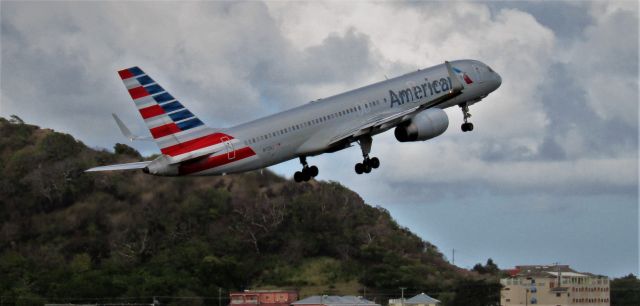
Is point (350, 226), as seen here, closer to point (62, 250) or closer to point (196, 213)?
point (196, 213)

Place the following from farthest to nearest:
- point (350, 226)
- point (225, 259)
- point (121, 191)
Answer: point (350, 226), point (225, 259), point (121, 191)

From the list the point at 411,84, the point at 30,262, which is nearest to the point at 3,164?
the point at 30,262

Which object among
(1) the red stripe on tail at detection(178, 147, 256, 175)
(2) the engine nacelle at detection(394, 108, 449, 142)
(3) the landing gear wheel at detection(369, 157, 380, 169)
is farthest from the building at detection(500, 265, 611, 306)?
(1) the red stripe on tail at detection(178, 147, 256, 175)

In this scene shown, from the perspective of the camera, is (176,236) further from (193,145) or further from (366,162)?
(193,145)

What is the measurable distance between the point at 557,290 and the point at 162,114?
109 m

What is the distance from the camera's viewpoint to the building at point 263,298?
159375 millimetres

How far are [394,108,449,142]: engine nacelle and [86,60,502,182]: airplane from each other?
3cm

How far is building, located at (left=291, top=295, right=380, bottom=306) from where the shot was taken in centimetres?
15905

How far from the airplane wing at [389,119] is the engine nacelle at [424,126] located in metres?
0.45

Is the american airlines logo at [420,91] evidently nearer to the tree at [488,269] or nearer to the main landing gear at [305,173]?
the main landing gear at [305,173]

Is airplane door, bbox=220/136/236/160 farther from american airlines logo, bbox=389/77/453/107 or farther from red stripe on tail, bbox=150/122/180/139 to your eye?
american airlines logo, bbox=389/77/453/107

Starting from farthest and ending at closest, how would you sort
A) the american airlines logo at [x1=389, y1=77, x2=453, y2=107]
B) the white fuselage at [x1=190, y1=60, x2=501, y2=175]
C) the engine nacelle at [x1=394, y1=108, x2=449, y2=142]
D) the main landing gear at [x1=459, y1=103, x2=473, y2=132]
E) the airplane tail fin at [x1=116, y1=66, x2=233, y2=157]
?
the main landing gear at [x1=459, y1=103, x2=473, y2=132] < the american airlines logo at [x1=389, y1=77, x2=453, y2=107] < the engine nacelle at [x1=394, y1=108, x2=449, y2=142] < the white fuselage at [x1=190, y1=60, x2=501, y2=175] < the airplane tail fin at [x1=116, y1=66, x2=233, y2=157]

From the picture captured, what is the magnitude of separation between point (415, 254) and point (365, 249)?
1233 centimetres

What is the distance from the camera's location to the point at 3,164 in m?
179
